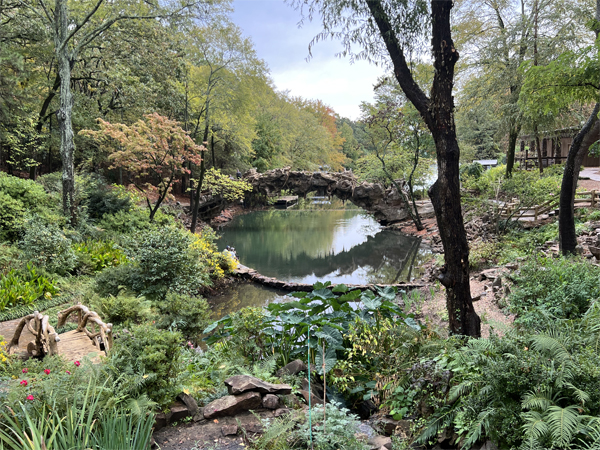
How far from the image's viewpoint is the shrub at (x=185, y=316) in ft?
20.3

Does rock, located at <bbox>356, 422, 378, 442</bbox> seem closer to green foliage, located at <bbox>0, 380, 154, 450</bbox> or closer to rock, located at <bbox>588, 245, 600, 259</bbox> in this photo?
green foliage, located at <bbox>0, 380, 154, 450</bbox>

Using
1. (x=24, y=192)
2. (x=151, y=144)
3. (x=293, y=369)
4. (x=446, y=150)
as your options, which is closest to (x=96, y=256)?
(x=24, y=192)

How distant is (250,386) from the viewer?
3.27 meters

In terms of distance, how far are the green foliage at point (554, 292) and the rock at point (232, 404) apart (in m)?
2.96

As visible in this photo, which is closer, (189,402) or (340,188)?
(189,402)

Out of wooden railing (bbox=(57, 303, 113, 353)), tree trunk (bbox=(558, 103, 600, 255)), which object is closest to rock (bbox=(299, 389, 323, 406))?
wooden railing (bbox=(57, 303, 113, 353))

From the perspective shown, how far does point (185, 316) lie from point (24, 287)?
316 centimetres

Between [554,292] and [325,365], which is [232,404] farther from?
[554,292]

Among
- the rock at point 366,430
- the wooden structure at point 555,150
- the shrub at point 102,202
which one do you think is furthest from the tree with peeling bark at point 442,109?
the wooden structure at point 555,150

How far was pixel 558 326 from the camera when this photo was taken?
337 centimetres

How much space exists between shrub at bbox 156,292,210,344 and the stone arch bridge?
19.1 m

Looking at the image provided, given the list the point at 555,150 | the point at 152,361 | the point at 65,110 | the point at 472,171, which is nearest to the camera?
the point at 152,361

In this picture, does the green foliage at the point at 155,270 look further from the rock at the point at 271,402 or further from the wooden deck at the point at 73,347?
the rock at the point at 271,402

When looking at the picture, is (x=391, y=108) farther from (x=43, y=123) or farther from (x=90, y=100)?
(x=43, y=123)
